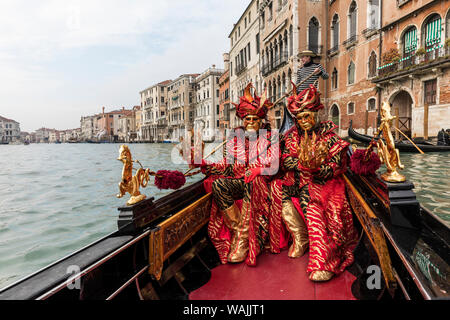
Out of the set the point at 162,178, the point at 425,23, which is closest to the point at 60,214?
the point at 162,178

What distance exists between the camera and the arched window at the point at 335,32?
1582cm

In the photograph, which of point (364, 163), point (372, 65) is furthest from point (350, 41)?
point (364, 163)

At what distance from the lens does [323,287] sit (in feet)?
5.92

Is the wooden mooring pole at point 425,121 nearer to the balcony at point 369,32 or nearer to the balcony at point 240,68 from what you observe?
the balcony at point 369,32

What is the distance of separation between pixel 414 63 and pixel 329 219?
478 inches

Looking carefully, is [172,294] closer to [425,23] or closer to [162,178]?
[162,178]

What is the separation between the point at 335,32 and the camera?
52.6ft

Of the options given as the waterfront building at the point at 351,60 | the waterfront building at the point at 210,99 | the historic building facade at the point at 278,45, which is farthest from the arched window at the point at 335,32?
the waterfront building at the point at 210,99

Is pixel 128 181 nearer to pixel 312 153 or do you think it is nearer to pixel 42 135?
pixel 312 153

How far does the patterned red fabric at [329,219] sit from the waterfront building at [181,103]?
3605cm

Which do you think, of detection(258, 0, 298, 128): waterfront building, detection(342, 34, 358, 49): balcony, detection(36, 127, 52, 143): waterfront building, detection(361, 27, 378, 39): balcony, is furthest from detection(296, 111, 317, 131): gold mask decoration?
detection(36, 127, 52, 143): waterfront building

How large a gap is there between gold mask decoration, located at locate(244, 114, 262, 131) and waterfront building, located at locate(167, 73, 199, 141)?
35813 mm

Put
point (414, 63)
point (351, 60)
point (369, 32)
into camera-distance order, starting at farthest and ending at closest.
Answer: point (351, 60) → point (369, 32) → point (414, 63)

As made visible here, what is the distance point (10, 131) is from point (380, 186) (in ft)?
328
